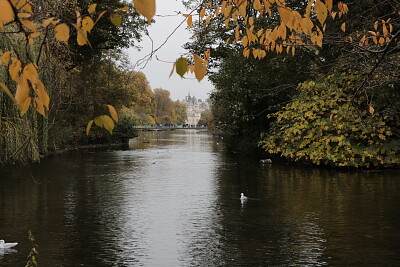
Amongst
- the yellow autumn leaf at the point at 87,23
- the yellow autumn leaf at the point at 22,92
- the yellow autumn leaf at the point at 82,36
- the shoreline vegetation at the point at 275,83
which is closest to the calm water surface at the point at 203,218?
the shoreline vegetation at the point at 275,83

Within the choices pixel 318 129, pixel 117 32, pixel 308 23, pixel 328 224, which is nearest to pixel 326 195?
pixel 328 224

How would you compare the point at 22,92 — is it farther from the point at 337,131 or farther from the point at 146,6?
the point at 337,131

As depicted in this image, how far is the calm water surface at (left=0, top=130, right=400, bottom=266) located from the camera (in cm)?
895

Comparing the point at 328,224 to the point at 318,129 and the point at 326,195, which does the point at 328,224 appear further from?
the point at 318,129

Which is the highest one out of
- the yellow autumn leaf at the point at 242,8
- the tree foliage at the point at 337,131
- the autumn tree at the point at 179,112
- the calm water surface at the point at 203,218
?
the autumn tree at the point at 179,112

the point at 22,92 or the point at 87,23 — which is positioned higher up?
the point at 87,23

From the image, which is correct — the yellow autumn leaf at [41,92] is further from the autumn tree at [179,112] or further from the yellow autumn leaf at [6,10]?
the autumn tree at [179,112]

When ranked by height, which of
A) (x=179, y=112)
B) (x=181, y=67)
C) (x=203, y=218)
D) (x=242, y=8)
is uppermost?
(x=179, y=112)

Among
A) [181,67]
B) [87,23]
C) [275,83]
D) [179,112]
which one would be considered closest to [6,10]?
[181,67]

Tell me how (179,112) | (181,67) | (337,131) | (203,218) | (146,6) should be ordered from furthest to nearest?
(179,112)
(337,131)
(203,218)
(181,67)
(146,6)

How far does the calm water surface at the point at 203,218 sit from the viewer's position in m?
8.95

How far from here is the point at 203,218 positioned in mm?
12359

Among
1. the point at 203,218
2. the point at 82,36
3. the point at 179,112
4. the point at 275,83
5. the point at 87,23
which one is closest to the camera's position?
the point at 82,36

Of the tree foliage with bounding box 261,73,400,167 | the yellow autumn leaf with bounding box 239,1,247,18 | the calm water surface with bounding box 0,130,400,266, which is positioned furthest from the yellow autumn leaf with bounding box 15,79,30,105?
the tree foliage with bounding box 261,73,400,167
